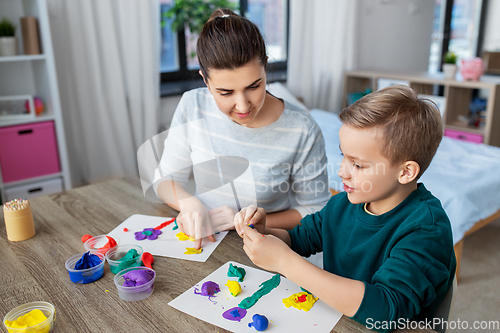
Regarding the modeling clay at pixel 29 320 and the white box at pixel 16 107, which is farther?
the white box at pixel 16 107

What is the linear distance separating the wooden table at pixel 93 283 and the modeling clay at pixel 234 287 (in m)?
0.07

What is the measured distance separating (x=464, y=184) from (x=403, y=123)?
4.23ft

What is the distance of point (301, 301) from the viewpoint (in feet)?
2.54

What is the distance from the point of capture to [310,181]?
1.17 metres

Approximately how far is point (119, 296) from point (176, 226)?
32cm

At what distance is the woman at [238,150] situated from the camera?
103 cm

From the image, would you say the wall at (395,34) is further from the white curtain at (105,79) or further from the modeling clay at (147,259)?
the modeling clay at (147,259)

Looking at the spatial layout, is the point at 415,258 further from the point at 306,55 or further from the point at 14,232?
the point at 306,55

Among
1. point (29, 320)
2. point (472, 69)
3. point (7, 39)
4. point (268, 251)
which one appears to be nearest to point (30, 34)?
point (7, 39)

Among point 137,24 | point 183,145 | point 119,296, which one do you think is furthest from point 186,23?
point 119,296

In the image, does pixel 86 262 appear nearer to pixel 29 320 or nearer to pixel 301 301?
pixel 29 320

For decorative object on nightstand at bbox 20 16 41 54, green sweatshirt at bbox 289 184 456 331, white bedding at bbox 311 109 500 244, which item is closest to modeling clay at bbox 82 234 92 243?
green sweatshirt at bbox 289 184 456 331

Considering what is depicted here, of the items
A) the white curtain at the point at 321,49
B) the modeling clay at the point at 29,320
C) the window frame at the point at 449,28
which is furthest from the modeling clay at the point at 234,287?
the window frame at the point at 449,28

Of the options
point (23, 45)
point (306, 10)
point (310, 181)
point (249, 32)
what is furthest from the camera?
point (306, 10)
